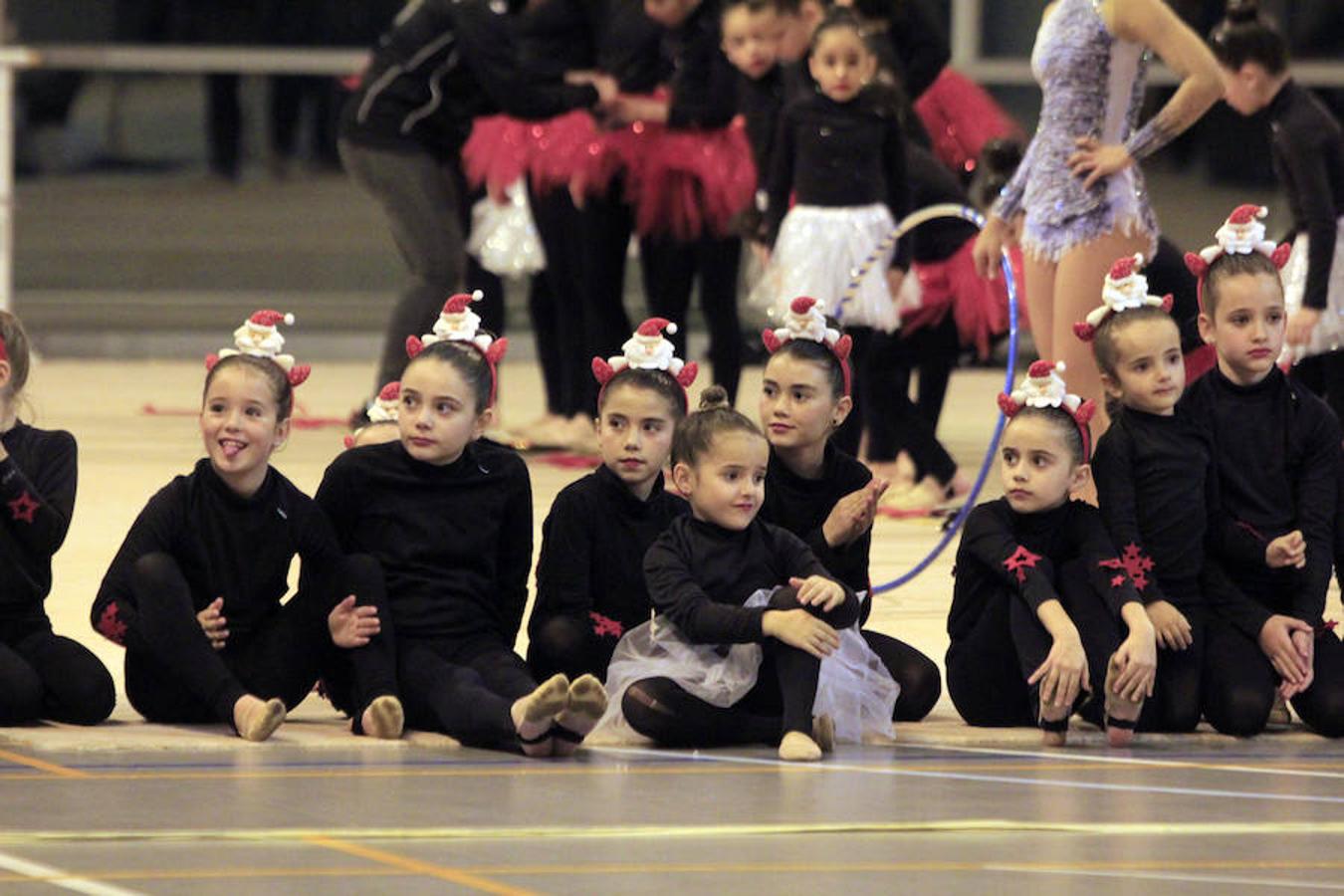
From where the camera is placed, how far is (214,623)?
16.4 ft

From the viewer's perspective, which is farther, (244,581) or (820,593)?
(244,581)

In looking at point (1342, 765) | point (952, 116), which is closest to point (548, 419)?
point (952, 116)

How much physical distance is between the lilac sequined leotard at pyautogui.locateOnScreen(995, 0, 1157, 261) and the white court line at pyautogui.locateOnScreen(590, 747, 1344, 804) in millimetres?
1872

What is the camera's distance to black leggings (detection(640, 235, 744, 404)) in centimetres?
875

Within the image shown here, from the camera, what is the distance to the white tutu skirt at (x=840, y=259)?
25.6 ft

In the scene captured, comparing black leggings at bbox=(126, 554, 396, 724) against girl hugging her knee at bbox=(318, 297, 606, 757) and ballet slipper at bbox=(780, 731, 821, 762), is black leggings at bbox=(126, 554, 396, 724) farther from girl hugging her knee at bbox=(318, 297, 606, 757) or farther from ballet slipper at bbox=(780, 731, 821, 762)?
ballet slipper at bbox=(780, 731, 821, 762)

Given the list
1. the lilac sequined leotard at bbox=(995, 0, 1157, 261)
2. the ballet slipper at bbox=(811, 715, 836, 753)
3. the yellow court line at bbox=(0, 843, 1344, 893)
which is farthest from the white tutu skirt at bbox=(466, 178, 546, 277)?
the yellow court line at bbox=(0, 843, 1344, 893)

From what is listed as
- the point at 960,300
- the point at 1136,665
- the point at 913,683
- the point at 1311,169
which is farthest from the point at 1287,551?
the point at 960,300

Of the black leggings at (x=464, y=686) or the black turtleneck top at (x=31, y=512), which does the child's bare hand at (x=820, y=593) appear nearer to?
the black leggings at (x=464, y=686)

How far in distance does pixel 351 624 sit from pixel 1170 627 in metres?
1.52

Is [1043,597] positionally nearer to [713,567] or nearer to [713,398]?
[713,567]

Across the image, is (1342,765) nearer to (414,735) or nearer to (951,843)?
(951,843)

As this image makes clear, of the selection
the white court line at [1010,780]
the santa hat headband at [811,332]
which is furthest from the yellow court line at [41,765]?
the santa hat headband at [811,332]

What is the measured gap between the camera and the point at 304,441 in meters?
9.45
